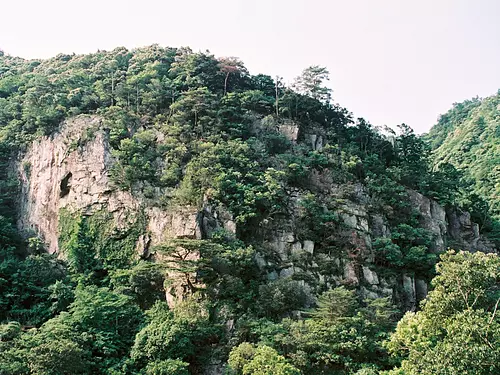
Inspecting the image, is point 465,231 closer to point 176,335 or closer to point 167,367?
point 176,335

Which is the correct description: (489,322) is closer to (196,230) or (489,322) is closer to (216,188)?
(196,230)

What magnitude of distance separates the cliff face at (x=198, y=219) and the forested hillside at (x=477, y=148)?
32.7 feet

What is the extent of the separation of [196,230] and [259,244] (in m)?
3.63

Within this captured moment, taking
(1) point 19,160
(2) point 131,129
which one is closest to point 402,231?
(2) point 131,129

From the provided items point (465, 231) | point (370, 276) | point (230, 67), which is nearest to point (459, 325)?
point (370, 276)

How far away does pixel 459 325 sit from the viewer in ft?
39.7

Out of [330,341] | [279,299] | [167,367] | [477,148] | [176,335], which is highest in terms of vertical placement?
[477,148]

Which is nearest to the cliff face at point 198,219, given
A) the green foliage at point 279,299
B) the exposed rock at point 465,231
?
the exposed rock at point 465,231

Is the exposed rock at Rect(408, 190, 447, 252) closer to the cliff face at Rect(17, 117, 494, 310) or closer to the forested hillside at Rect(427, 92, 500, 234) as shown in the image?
the cliff face at Rect(17, 117, 494, 310)

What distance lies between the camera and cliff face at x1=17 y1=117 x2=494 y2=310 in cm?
2548

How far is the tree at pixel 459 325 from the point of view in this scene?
453 inches

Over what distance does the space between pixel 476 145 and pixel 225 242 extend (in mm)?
36068

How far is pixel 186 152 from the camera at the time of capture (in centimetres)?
2989

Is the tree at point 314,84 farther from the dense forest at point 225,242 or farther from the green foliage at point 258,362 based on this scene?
the green foliage at point 258,362
